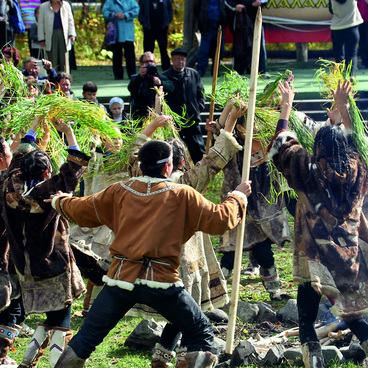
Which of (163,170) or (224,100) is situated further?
(224,100)

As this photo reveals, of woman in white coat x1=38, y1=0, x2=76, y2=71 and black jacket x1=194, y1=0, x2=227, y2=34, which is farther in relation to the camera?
black jacket x1=194, y1=0, x2=227, y2=34

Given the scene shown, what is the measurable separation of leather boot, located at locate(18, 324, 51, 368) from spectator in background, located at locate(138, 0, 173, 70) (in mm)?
→ 9196

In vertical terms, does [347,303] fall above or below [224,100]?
below

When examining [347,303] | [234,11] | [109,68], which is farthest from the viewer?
[109,68]

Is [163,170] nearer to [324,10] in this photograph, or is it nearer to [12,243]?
[12,243]

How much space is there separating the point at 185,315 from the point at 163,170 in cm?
96

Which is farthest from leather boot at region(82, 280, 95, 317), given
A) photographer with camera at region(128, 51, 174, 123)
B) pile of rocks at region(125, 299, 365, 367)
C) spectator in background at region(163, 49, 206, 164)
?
spectator in background at region(163, 49, 206, 164)

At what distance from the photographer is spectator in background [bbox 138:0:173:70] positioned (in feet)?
43.5

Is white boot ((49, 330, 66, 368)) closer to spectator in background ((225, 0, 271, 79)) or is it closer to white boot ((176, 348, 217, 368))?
white boot ((176, 348, 217, 368))

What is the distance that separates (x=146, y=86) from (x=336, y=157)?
4.71 metres

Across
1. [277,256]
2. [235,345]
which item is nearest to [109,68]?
[277,256]

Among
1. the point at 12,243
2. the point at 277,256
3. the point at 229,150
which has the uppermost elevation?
the point at 229,150

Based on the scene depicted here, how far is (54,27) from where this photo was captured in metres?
12.5

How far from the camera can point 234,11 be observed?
1292cm
